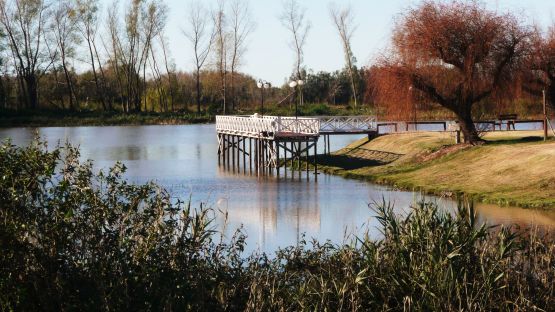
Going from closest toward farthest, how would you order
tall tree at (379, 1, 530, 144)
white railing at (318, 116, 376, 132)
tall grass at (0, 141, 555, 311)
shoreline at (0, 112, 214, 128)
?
tall grass at (0, 141, 555, 311) → tall tree at (379, 1, 530, 144) → white railing at (318, 116, 376, 132) → shoreline at (0, 112, 214, 128)

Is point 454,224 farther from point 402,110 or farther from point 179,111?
point 179,111

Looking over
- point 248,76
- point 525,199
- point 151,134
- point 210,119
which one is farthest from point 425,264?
point 248,76

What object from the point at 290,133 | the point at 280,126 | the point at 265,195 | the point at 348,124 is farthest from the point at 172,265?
the point at 348,124

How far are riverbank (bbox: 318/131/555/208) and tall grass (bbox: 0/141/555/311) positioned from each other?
15558 millimetres

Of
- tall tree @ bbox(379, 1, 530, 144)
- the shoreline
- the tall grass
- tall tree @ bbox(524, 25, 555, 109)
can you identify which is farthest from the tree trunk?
the shoreline

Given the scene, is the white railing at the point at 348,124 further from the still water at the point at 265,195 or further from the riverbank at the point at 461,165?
the still water at the point at 265,195

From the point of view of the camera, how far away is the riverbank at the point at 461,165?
109ft

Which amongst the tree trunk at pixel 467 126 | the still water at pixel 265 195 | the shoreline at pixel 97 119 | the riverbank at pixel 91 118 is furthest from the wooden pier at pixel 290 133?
the riverbank at pixel 91 118

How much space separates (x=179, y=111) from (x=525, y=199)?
79.8 metres

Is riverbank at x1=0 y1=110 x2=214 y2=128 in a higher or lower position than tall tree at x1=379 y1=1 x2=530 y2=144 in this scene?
lower

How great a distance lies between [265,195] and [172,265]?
897 inches

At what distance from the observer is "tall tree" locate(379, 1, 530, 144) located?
42.3 m

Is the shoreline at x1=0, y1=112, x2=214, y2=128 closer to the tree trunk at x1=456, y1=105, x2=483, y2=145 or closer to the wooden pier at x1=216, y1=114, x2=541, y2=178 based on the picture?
the wooden pier at x1=216, y1=114, x2=541, y2=178

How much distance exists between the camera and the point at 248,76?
131250 millimetres
